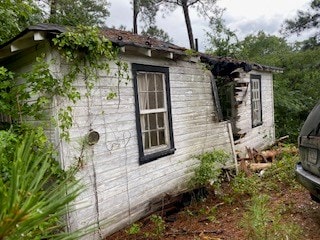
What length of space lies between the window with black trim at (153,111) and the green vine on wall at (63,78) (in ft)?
3.21

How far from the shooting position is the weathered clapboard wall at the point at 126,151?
4566 millimetres

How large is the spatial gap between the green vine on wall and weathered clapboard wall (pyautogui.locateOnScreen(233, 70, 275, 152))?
553 centimetres

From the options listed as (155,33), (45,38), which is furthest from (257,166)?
(155,33)

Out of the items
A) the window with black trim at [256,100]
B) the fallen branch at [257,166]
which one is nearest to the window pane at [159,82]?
the fallen branch at [257,166]

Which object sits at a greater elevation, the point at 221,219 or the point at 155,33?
the point at 155,33

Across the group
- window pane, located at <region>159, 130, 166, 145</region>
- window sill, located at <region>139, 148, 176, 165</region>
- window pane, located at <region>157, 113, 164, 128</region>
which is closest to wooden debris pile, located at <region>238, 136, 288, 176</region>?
window sill, located at <region>139, 148, 176, 165</region>

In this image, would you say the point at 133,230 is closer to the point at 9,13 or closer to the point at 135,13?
the point at 9,13

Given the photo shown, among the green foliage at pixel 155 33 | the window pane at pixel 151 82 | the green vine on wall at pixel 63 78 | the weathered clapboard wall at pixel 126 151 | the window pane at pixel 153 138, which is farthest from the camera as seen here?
the green foliage at pixel 155 33

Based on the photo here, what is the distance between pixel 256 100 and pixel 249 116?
98cm

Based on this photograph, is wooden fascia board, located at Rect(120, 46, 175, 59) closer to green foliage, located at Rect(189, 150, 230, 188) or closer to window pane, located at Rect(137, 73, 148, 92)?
window pane, located at Rect(137, 73, 148, 92)

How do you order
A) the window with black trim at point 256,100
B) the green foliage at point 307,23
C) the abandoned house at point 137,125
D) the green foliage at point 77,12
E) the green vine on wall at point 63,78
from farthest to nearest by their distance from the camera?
the green foliage at point 307,23, the green foliage at point 77,12, the window with black trim at point 256,100, the abandoned house at point 137,125, the green vine on wall at point 63,78

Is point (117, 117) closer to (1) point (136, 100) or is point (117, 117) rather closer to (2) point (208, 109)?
(1) point (136, 100)

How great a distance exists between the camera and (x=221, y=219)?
534 centimetres

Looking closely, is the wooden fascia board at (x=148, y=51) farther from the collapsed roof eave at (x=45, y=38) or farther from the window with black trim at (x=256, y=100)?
the window with black trim at (x=256, y=100)
